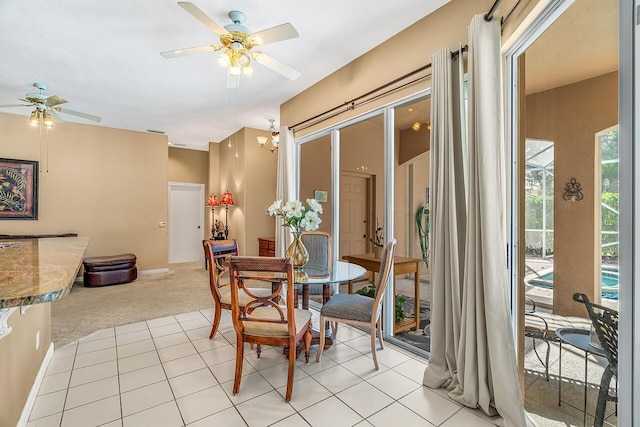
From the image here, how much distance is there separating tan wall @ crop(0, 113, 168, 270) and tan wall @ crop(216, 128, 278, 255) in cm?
170

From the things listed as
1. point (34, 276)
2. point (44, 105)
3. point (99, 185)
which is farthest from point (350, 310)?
point (99, 185)

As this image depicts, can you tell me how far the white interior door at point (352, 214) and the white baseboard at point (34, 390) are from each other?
311 centimetres

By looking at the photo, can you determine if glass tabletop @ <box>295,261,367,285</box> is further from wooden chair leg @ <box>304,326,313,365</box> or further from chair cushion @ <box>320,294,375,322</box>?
wooden chair leg @ <box>304,326,313,365</box>

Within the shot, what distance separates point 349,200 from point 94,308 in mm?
3792

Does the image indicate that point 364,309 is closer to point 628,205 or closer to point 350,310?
point 350,310

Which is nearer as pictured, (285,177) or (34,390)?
(34,390)

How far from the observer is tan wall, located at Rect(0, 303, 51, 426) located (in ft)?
4.89

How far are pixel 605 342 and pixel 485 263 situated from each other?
25.3 inches

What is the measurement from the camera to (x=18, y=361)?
174 cm

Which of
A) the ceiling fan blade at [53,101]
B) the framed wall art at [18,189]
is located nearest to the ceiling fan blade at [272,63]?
the ceiling fan blade at [53,101]

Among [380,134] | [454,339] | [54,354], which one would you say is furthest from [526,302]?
[54,354]

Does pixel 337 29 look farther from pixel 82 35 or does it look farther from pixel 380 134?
pixel 82 35

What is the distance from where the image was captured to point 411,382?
2.25m

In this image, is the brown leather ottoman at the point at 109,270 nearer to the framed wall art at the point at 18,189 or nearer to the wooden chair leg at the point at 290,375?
the framed wall art at the point at 18,189
